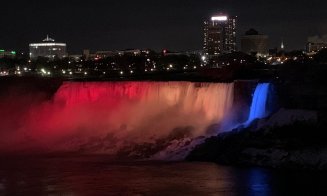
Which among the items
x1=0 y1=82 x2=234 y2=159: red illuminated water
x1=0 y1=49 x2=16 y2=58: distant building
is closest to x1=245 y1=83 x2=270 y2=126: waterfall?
x1=0 y1=82 x2=234 y2=159: red illuminated water

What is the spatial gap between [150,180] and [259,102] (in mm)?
11940

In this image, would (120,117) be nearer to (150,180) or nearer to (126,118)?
(126,118)

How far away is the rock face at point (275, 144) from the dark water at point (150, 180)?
1274mm

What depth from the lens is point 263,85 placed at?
37.5 metres

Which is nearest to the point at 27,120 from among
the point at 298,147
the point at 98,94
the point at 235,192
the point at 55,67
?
the point at 98,94

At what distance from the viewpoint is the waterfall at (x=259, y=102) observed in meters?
37.0

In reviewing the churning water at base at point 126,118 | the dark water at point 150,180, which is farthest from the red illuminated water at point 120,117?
the dark water at point 150,180

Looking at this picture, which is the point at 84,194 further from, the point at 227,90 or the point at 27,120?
the point at 27,120

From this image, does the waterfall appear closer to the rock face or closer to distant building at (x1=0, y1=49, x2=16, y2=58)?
the rock face

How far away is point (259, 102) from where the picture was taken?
37375mm

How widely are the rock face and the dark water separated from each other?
127 centimetres

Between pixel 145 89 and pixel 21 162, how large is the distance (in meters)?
13.8

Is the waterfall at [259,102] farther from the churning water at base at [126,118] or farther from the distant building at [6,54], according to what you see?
the distant building at [6,54]

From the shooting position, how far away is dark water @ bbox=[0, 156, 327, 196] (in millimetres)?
25688
